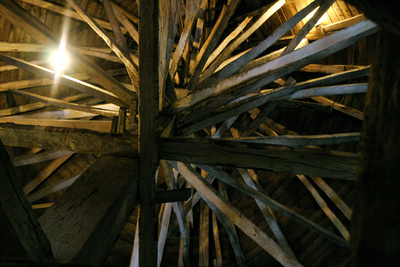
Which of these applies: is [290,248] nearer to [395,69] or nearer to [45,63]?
[395,69]

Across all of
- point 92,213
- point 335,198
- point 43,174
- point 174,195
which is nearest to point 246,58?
point 174,195

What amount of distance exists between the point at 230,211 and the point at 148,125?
1.56 meters

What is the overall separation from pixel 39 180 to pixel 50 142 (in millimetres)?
3699

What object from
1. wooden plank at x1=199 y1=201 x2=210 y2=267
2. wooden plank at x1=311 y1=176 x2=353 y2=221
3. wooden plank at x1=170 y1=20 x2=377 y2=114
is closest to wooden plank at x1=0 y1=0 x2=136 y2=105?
wooden plank at x1=170 y1=20 x2=377 y2=114

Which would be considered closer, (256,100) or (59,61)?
(256,100)

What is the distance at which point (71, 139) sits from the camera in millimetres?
2490

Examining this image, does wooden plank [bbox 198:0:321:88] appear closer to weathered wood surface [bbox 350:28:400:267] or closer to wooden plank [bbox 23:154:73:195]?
weathered wood surface [bbox 350:28:400:267]

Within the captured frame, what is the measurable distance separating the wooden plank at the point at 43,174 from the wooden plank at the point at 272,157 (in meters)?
4.49

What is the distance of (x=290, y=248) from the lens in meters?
4.61

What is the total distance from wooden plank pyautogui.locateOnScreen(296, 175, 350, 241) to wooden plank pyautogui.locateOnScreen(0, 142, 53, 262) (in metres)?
4.40

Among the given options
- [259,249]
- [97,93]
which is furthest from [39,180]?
[259,249]

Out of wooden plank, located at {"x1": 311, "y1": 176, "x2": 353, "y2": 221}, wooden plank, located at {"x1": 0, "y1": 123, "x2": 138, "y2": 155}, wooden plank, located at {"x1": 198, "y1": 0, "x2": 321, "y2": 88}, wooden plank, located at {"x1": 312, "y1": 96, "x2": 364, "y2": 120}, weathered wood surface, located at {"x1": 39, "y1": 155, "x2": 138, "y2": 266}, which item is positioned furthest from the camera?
wooden plank, located at {"x1": 311, "y1": 176, "x2": 353, "y2": 221}

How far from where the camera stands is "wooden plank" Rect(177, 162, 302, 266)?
292 cm

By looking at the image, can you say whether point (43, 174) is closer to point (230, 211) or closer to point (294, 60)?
point (230, 211)
